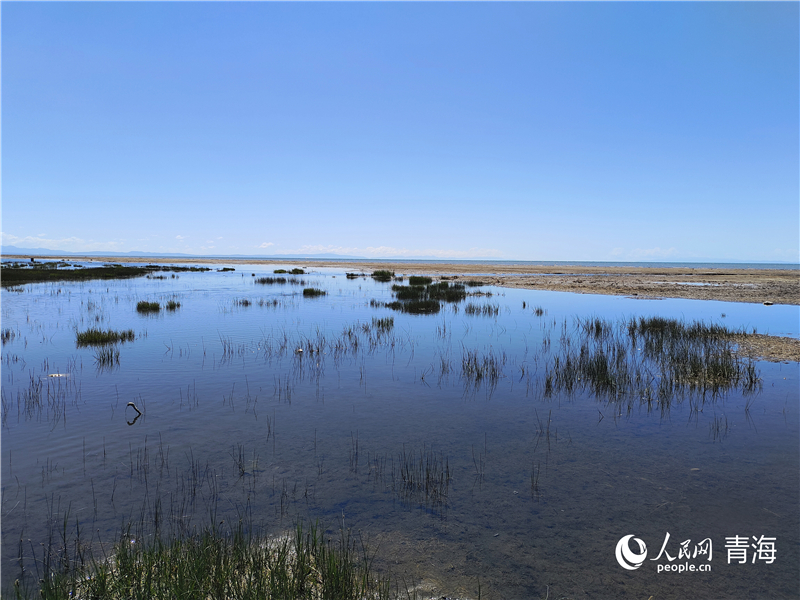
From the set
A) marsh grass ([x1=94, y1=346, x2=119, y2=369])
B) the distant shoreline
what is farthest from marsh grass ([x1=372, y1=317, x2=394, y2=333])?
the distant shoreline

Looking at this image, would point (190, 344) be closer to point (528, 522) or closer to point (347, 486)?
point (347, 486)

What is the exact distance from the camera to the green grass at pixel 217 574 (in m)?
3.96

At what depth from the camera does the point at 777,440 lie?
307 inches

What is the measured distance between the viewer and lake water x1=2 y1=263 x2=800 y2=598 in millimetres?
4832

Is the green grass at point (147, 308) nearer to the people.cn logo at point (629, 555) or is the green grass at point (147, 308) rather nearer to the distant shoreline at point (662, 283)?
the people.cn logo at point (629, 555)

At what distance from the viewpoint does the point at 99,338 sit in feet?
52.1

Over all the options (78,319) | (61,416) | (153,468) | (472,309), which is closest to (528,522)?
(153,468)

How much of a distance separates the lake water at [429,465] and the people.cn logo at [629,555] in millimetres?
51

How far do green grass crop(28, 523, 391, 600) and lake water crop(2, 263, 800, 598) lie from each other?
512 millimetres

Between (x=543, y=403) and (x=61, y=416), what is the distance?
34.3 feet

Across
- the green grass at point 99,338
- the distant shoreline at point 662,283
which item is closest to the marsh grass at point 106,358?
the green grass at point 99,338

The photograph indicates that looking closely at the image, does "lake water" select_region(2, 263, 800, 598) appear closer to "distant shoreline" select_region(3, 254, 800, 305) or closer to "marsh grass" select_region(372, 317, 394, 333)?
"marsh grass" select_region(372, 317, 394, 333)

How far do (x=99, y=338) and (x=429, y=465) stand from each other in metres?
14.9

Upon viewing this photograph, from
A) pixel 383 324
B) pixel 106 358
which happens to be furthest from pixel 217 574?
pixel 383 324
